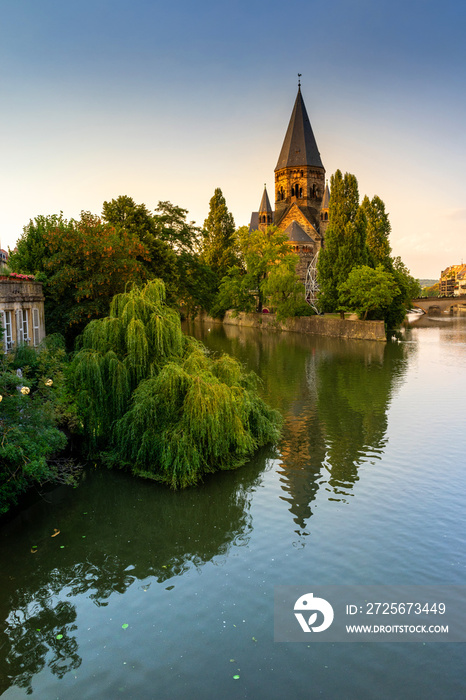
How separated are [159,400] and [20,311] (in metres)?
7.39

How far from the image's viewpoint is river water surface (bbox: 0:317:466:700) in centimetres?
841

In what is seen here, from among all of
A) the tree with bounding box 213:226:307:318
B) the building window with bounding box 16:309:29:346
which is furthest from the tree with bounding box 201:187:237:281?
the building window with bounding box 16:309:29:346

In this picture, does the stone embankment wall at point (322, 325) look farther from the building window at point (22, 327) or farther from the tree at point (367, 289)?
the building window at point (22, 327)

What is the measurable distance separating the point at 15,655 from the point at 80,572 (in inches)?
94.7

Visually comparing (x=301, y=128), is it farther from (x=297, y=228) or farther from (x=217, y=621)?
(x=217, y=621)

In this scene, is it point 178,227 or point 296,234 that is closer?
point 178,227

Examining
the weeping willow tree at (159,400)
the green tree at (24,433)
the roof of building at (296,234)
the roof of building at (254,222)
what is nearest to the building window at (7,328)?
the weeping willow tree at (159,400)

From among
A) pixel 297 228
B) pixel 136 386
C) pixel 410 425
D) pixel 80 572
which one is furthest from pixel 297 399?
pixel 297 228

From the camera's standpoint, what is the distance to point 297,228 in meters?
88.9

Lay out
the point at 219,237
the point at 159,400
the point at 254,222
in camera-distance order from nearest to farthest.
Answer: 1. the point at 159,400
2. the point at 219,237
3. the point at 254,222

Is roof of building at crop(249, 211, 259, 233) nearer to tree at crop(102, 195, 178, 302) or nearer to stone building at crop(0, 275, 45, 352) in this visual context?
tree at crop(102, 195, 178, 302)

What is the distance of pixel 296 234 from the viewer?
8750 cm

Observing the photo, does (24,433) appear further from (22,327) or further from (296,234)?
(296,234)

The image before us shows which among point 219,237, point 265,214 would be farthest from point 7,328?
point 265,214
